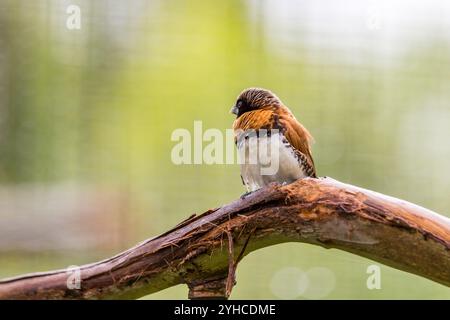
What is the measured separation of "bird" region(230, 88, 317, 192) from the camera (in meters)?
1.28

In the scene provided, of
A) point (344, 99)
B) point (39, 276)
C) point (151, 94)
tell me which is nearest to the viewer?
point (39, 276)

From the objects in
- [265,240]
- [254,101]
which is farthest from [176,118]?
[265,240]

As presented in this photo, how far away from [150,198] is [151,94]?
245 mm

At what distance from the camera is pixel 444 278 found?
1049mm

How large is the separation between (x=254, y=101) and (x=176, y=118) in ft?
0.59

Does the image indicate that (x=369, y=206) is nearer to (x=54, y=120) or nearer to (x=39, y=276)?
(x=39, y=276)

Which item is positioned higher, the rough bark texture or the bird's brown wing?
the bird's brown wing

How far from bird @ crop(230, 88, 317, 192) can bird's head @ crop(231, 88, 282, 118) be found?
0.04ft

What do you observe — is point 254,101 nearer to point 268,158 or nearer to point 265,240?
point 268,158

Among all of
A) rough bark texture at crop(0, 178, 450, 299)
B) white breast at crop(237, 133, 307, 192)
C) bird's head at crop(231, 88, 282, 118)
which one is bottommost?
rough bark texture at crop(0, 178, 450, 299)

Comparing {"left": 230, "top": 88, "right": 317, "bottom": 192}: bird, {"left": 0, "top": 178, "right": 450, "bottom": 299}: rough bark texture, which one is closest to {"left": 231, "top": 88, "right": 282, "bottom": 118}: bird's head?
{"left": 230, "top": 88, "right": 317, "bottom": 192}: bird

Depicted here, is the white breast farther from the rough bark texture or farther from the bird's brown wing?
the rough bark texture

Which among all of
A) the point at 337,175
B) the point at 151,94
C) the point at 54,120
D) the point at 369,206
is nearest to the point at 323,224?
the point at 369,206

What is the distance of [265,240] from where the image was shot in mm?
1087
